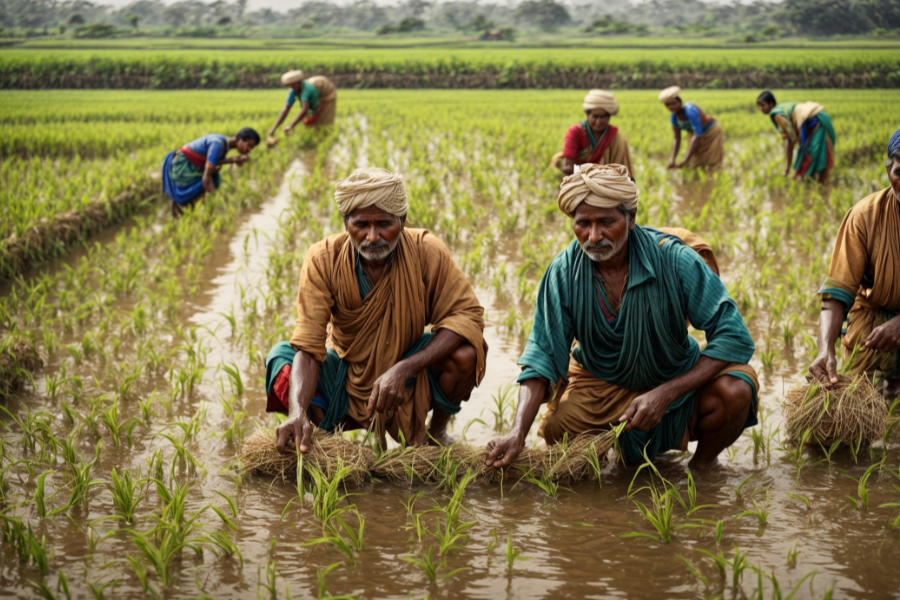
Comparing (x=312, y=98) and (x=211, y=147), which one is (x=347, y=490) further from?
(x=312, y=98)

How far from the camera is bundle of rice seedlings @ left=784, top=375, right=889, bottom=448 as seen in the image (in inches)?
114

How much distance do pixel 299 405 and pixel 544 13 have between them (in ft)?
134

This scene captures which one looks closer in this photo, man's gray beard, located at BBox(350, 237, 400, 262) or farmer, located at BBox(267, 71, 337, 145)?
man's gray beard, located at BBox(350, 237, 400, 262)

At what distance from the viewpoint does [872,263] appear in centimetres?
320

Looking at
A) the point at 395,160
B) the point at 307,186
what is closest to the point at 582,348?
the point at 307,186

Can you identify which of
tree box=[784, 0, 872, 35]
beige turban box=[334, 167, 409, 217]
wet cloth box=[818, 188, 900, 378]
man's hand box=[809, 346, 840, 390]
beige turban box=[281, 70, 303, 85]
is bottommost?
man's hand box=[809, 346, 840, 390]

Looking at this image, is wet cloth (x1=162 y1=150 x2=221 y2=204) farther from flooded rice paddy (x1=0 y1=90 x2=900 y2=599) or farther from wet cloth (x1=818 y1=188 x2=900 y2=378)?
wet cloth (x1=818 y1=188 x2=900 y2=378)

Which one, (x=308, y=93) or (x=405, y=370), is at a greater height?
(x=308, y=93)

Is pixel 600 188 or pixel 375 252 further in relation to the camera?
pixel 375 252

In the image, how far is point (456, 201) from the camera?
6.82m

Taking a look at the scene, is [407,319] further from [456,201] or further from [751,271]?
[456,201]

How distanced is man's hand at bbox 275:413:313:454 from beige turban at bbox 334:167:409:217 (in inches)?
29.6

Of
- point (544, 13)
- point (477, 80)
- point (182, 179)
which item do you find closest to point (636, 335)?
point (182, 179)

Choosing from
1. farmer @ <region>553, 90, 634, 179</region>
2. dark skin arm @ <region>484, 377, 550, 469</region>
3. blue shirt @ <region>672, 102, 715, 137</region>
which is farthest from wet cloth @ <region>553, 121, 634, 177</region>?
dark skin arm @ <region>484, 377, 550, 469</region>
